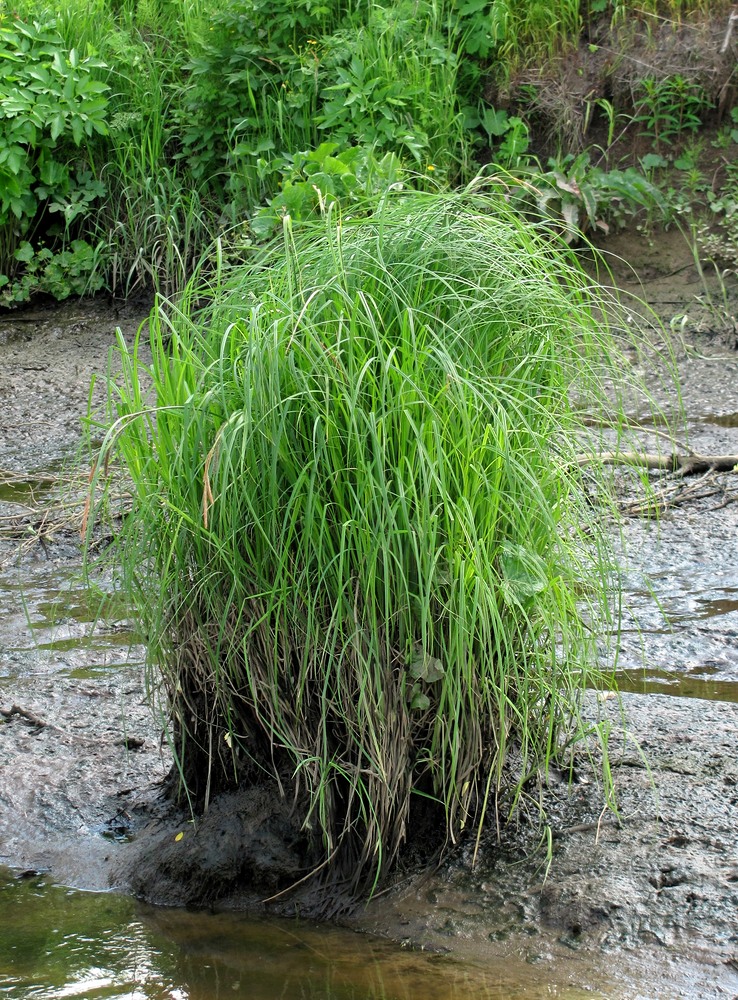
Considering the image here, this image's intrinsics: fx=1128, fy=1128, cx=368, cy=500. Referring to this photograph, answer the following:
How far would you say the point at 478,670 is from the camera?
7.71 ft

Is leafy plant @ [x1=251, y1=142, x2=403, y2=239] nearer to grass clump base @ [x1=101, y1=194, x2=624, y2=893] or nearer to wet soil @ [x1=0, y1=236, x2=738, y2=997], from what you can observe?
grass clump base @ [x1=101, y1=194, x2=624, y2=893]

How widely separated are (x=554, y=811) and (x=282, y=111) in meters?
5.09

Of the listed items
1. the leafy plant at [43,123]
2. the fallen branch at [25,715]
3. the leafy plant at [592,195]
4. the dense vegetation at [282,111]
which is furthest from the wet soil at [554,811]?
the leafy plant at [43,123]

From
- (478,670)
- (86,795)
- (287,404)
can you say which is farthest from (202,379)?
(86,795)

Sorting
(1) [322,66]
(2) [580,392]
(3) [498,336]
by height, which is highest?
(1) [322,66]

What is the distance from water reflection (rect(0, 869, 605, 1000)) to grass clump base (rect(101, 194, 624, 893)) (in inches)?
6.7

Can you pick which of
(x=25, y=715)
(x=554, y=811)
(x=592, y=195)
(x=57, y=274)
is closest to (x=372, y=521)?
(x=554, y=811)

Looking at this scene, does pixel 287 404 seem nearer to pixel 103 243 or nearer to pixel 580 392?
pixel 580 392

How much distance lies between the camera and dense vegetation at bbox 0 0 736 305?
21.0 feet

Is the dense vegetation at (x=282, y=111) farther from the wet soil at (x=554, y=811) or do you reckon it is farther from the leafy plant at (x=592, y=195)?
the wet soil at (x=554, y=811)

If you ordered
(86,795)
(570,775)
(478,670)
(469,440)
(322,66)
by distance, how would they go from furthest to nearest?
1. (322,66)
2. (86,795)
3. (570,775)
4. (478,670)
5. (469,440)

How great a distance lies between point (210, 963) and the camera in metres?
2.33

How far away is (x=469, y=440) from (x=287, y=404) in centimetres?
36

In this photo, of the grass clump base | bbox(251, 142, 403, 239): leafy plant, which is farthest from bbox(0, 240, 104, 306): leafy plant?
the grass clump base
